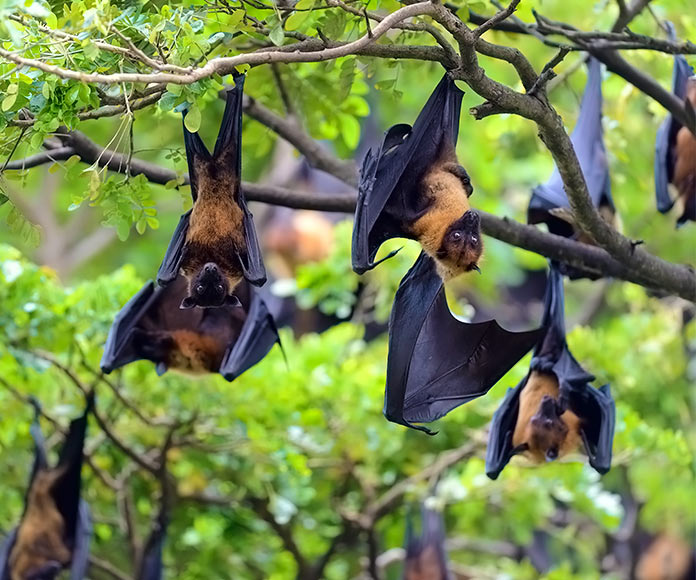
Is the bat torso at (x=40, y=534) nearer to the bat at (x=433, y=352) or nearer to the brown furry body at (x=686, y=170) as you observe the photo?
the bat at (x=433, y=352)

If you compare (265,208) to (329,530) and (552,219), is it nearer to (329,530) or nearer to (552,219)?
(329,530)

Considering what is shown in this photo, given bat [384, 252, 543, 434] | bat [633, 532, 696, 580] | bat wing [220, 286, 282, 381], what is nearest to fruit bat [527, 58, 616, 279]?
bat [384, 252, 543, 434]

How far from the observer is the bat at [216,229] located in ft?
12.6

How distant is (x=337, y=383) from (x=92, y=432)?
5.94 ft

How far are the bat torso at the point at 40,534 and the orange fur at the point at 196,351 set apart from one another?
1.10 m

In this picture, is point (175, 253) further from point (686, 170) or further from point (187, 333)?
point (686, 170)

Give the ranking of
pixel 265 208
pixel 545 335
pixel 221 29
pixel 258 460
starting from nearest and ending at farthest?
pixel 221 29 < pixel 545 335 < pixel 258 460 < pixel 265 208

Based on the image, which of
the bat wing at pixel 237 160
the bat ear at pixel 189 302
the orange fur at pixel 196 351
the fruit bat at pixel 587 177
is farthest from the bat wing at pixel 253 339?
the fruit bat at pixel 587 177

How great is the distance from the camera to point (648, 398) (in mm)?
7812

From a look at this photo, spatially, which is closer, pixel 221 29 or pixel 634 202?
pixel 221 29

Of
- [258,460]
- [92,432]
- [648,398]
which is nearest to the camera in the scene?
[258,460]

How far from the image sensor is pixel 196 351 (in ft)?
17.6

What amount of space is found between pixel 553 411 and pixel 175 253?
6.86 ft

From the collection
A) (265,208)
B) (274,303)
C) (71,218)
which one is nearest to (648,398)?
(274,303)
